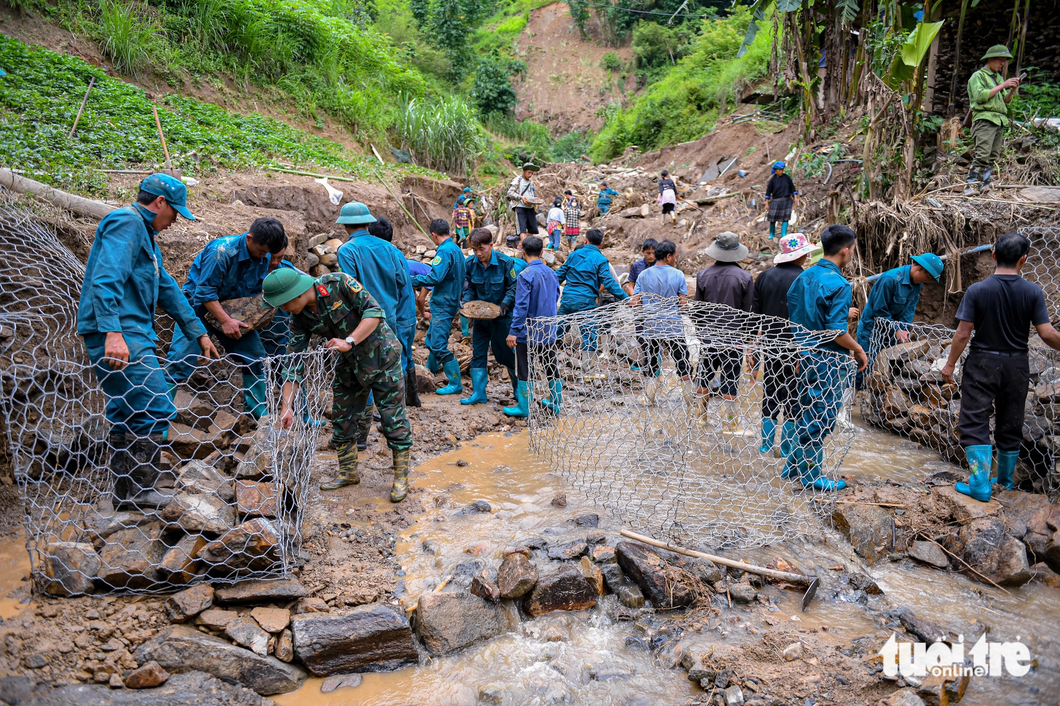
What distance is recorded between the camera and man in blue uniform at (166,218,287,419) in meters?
4.09

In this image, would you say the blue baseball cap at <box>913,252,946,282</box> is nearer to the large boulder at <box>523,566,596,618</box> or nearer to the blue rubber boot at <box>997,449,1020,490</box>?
the blue rubber boot at <box>997,449,1020,490</box>

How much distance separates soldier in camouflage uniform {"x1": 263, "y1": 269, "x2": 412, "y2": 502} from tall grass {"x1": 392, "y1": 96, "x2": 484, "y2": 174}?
9.34m

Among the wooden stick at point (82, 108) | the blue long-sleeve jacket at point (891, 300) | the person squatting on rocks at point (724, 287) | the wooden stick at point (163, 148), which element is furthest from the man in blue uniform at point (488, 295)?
the wooden stick at point (82, 108)

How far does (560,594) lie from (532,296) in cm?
276

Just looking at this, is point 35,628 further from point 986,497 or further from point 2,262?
point 986,497

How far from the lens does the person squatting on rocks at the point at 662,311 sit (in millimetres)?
4633

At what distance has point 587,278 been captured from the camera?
19.0ft

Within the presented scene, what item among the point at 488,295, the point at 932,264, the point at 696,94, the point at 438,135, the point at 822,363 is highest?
the point at 696,94

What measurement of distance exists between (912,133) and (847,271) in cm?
196

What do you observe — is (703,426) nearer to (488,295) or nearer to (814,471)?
(814,471)

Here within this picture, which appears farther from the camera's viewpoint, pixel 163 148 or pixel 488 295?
pixel 163 148

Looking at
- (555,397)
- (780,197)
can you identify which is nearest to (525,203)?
(780,197)

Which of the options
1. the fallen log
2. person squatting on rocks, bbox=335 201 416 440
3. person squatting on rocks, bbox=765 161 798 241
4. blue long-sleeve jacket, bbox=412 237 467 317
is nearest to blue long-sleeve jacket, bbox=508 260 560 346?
blue long-sleeve jacket, bbox=412 237 467 317

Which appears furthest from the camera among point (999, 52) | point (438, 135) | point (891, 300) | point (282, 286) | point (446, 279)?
point (438, 135)
